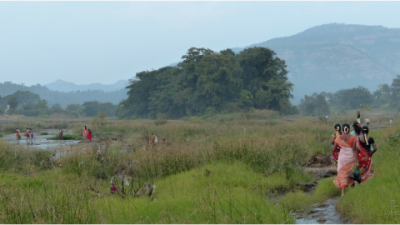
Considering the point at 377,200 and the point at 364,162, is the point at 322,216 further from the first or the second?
the point at 364,162

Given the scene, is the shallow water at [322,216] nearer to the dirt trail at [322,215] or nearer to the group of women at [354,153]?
the dirt trail at [322,215]

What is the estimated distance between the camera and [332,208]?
859 centimetres

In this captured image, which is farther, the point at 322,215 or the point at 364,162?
the point at 364,162

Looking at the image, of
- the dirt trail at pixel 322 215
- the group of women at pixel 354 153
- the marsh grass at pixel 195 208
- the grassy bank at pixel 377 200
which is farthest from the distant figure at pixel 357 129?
the marsh grass at pixel 195 208

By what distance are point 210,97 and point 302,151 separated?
4026 centimetres

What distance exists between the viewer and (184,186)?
390 inches

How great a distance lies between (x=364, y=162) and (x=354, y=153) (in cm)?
37

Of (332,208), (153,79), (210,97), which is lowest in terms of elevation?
(332,208)

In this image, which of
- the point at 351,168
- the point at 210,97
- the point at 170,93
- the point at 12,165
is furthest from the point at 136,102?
the point at 351,168

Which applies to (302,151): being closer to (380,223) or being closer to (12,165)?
(380,223)

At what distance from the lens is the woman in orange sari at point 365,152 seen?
8.55 m

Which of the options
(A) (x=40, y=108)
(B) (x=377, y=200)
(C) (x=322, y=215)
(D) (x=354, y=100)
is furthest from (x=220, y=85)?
(A) (x=40, y=108)

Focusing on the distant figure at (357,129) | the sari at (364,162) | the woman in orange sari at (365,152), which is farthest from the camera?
the distant figure at (357,129)

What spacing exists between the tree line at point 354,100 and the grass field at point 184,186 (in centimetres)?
6842
